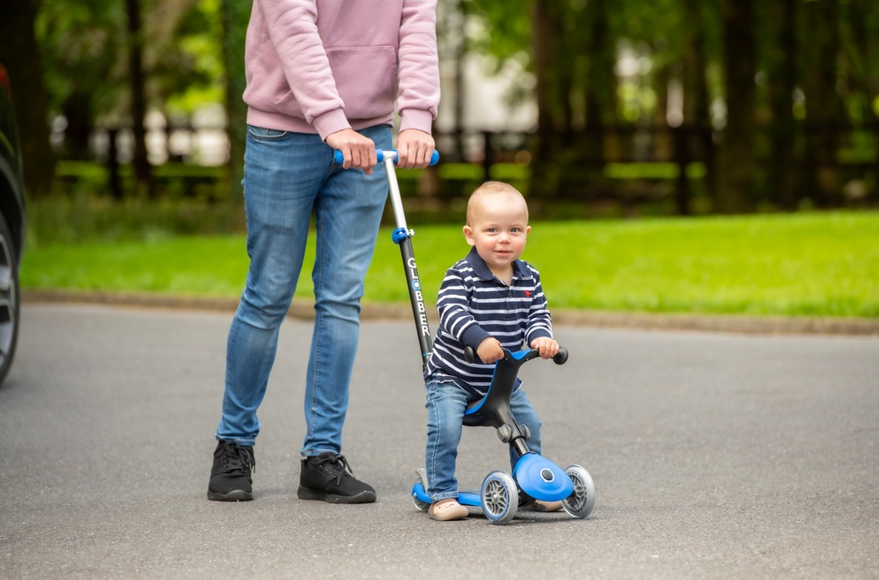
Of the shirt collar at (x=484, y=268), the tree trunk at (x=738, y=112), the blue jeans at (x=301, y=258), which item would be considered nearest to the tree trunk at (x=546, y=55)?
the tree trunk at (x=738, y=112)

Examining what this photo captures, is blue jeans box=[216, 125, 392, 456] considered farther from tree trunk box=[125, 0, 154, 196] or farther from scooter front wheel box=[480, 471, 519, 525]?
tree trunk box=[125, 0, 154, 196]

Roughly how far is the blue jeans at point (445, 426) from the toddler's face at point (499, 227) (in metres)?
0.42

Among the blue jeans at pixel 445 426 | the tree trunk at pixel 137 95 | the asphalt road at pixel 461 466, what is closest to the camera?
the asphalt road at pixel 461 466

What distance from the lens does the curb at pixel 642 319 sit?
9.79 meters

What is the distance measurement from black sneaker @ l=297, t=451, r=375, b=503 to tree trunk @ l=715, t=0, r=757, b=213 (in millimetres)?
17651

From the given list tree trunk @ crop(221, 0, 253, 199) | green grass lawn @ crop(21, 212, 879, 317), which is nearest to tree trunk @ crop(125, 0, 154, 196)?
tree trunk @ crop(221, 0, 253, 199)

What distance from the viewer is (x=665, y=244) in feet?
46.6

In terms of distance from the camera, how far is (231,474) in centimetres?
482

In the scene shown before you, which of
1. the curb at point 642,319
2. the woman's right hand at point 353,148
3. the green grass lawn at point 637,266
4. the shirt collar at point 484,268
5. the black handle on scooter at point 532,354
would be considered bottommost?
the curb at point 642,319

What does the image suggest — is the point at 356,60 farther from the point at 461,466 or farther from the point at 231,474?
the point at 461,466

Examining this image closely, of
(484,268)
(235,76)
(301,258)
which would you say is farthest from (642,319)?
(235,76)

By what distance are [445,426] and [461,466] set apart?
1.14 m

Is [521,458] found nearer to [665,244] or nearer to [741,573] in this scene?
[741,573]

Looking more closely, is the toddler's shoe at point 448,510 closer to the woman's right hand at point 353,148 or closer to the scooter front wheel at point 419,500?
the scooter front wheel at point 419,500
